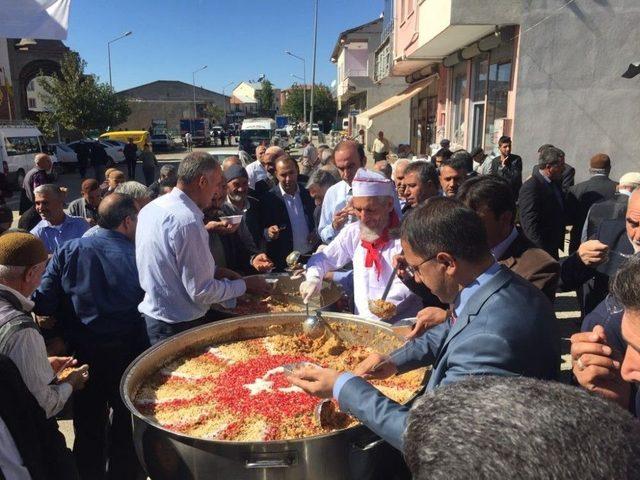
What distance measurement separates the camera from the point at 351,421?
2115mm

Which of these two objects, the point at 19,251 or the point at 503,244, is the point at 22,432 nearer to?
the point at 19,251

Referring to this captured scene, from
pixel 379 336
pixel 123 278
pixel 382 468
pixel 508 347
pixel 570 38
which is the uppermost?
pixel 570 38

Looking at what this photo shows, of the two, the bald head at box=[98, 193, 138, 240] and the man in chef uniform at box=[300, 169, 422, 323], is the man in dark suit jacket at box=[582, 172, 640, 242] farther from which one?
the bald head at box=[98, 193, 138, 240]

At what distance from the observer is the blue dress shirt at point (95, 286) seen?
318 centimetres

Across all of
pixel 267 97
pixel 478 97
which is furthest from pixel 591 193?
pixel 267 97

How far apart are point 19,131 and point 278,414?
21.5 m

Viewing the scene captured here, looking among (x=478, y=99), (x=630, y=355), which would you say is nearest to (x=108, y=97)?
(x=478, y=99)

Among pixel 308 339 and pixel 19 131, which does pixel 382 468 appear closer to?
pixel 308 339

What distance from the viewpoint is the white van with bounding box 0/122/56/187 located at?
1734cm

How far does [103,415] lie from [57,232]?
229 centimetres

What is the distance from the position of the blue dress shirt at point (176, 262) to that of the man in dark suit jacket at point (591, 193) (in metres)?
4.84

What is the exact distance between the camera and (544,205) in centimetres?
566

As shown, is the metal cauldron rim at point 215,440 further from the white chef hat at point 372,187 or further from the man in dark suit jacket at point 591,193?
the man in dark suit jacket at point 591,193

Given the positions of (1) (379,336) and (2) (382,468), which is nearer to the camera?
(2) (382,468)
